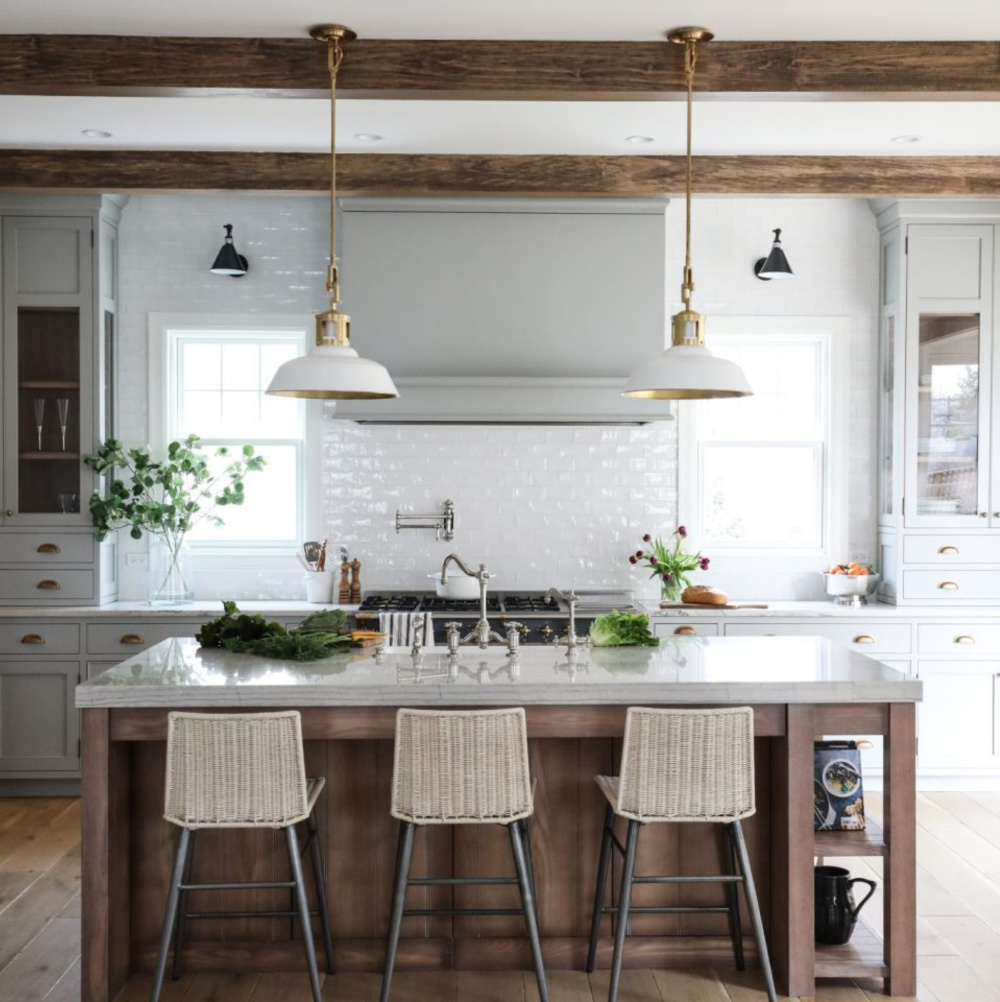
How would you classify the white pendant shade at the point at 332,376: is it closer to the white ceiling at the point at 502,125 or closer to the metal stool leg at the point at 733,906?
the white ceiling at the point at 502,125

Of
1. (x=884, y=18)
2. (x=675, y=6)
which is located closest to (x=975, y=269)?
(x=884, y=18)

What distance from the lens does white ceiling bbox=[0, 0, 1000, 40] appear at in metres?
3.79

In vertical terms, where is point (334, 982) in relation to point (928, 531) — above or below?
below

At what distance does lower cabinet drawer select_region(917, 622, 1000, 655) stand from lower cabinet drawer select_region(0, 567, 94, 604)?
4417 millimetres

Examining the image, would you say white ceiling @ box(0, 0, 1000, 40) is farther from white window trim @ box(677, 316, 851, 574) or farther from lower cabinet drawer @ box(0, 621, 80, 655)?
lower cabinet drawer @ box(0, 621, 80, 655)

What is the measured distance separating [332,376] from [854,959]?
2.51m

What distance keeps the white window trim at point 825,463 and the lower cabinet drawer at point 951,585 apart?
489 millimetres

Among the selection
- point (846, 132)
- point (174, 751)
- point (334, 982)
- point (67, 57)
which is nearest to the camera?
point (174, 751)

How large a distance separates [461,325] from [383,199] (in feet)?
2.48

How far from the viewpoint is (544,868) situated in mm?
3807

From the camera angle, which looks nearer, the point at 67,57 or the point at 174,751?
the point at 174,751

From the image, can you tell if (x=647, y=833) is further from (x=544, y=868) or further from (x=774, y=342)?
(x=774, y=342)

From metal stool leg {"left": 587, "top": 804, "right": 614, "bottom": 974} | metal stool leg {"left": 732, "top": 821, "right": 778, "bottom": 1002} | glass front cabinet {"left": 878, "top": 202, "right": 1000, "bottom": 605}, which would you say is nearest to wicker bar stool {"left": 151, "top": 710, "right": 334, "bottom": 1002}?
metal stool leg {"left": 587, "top": 804, "right": 614, "bottom": 974}

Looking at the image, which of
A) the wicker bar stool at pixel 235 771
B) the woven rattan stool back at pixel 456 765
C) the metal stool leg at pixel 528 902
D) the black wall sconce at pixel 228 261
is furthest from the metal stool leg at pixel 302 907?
the black wall sconce at pixel 228 261
